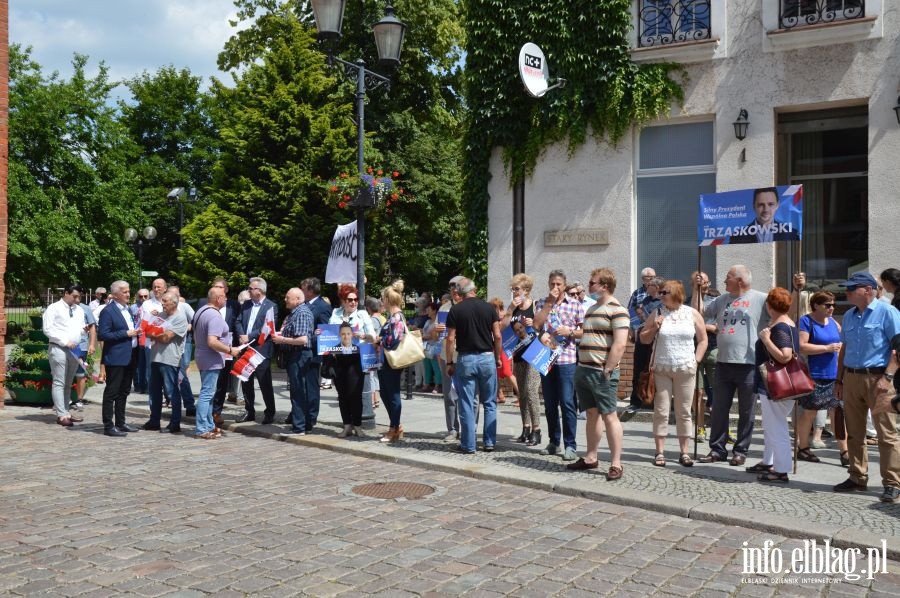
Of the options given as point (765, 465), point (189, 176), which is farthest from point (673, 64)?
point (189, 176)

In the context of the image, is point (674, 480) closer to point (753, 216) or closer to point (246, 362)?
point (753, 216)

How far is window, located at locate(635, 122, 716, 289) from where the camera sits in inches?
527

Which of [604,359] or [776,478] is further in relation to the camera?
[604,359]

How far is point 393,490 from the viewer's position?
753cm

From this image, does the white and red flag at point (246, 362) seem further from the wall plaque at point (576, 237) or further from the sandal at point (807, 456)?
the sandal at point (807, 456)

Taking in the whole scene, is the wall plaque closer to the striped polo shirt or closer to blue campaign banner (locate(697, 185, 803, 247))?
blue campaign banner (locate(697, 185, 803, 247))

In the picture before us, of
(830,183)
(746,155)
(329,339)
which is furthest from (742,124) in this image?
(329,339)

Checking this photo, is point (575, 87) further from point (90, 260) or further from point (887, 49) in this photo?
point (90, 260)

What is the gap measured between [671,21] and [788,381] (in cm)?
782

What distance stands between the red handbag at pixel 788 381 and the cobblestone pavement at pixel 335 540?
1660 millimetres

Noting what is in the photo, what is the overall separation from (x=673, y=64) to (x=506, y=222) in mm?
3846

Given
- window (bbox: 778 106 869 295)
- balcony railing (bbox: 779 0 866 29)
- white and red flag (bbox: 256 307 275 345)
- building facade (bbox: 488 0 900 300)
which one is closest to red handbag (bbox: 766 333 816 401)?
building facade (bbox: 488 0 900 300)

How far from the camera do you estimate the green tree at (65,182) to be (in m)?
33.2

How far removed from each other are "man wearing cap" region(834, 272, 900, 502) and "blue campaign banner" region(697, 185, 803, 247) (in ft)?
4.54
